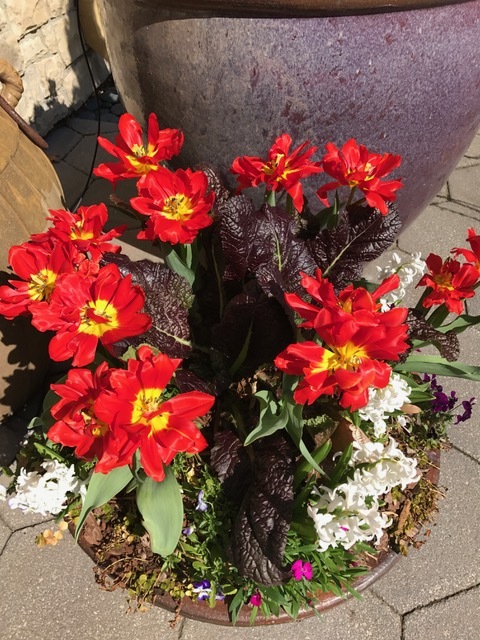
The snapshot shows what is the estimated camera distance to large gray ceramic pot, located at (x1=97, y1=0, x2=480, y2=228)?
4.00 feet

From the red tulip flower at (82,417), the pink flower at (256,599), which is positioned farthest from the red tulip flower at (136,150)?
the pink flower at (256,599)

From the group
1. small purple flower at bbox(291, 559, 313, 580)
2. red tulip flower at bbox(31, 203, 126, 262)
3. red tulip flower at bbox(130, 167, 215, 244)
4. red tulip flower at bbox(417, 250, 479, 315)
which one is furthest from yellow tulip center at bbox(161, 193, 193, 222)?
small purple flower at bbox(291, 559, 313, 580)

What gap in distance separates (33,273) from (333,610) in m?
0.96

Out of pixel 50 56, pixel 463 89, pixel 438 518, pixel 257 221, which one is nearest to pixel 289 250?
pixel 257 221

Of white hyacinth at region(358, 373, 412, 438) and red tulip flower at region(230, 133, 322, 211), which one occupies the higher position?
red tulip flower at region(230, 133, 322, 211)

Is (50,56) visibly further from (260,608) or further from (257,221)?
(260,608)

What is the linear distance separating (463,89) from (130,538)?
1.34m

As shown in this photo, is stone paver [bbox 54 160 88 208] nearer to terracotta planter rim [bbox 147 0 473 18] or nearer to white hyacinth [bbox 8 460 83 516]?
terracotta planter rim [bbox 147 0 473 18]

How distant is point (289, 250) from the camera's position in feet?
3.76

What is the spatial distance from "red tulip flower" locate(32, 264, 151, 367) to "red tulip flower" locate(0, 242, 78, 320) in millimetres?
95

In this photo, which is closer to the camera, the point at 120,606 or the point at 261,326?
the point at 261,326

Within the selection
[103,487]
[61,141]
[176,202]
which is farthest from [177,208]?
[61,141]

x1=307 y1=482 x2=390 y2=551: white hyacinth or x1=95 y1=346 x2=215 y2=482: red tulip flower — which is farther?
x1=307 y1=482 x2=390 y2=551: white hyacinth

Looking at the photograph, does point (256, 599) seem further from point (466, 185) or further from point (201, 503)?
point (466, 185)
